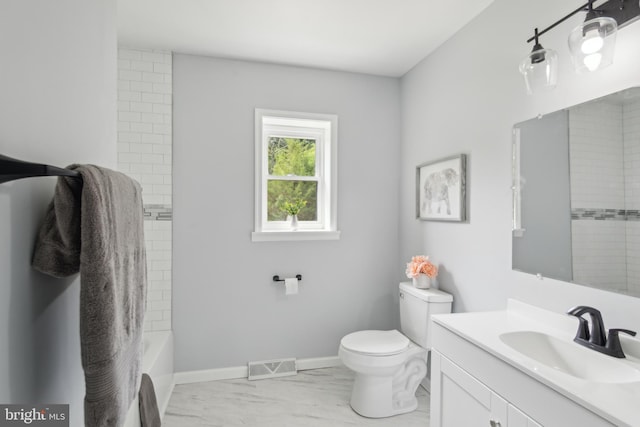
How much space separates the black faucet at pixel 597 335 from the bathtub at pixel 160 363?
2.14 meters

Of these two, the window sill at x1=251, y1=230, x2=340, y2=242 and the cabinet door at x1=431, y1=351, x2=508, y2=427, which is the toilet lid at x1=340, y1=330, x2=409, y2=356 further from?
the window sill at x1=251, y1=230, x2=340, y2=242

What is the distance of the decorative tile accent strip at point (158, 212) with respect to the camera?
8.63 ft

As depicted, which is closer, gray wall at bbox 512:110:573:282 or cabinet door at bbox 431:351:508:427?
cabinet door at bbox 431:351:508:427

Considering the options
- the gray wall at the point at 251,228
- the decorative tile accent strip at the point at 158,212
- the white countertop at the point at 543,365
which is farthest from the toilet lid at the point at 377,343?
the decorative tile accent strip at the point at 158,212

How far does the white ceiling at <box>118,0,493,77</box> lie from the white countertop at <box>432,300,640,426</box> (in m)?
1.80

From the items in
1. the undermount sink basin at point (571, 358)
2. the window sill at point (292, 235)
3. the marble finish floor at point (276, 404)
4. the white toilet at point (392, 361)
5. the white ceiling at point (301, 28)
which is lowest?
the marble finish floor at point (276, 404)

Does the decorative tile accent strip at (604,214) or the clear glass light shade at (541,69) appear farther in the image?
the clear glass light shade at (541,69)

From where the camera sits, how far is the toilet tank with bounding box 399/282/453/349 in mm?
2322

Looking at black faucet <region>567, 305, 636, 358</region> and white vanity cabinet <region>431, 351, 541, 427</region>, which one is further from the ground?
black faucet <region>567, 305, 636, 358</region>

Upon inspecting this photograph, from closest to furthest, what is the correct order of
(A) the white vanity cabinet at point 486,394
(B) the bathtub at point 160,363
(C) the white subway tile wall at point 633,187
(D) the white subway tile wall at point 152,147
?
(A) the white vanity cabinet at point 486,394 < (C) the white subway tile wall at point 633,187 < (B) the bathtub at point 160,363 < (D) the white subway tile wall at point 152,147

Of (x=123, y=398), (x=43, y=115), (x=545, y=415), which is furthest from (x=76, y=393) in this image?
(x=545, y=415)

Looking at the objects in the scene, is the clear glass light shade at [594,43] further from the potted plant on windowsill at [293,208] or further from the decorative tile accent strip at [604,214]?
the potted plant on windowsill at [293,208]

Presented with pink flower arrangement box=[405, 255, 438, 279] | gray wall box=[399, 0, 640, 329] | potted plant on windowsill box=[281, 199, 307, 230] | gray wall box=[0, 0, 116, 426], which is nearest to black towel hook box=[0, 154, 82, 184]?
A: gray wall box=[0, 0, 116, 426]

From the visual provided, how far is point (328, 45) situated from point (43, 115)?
2.18 metres
